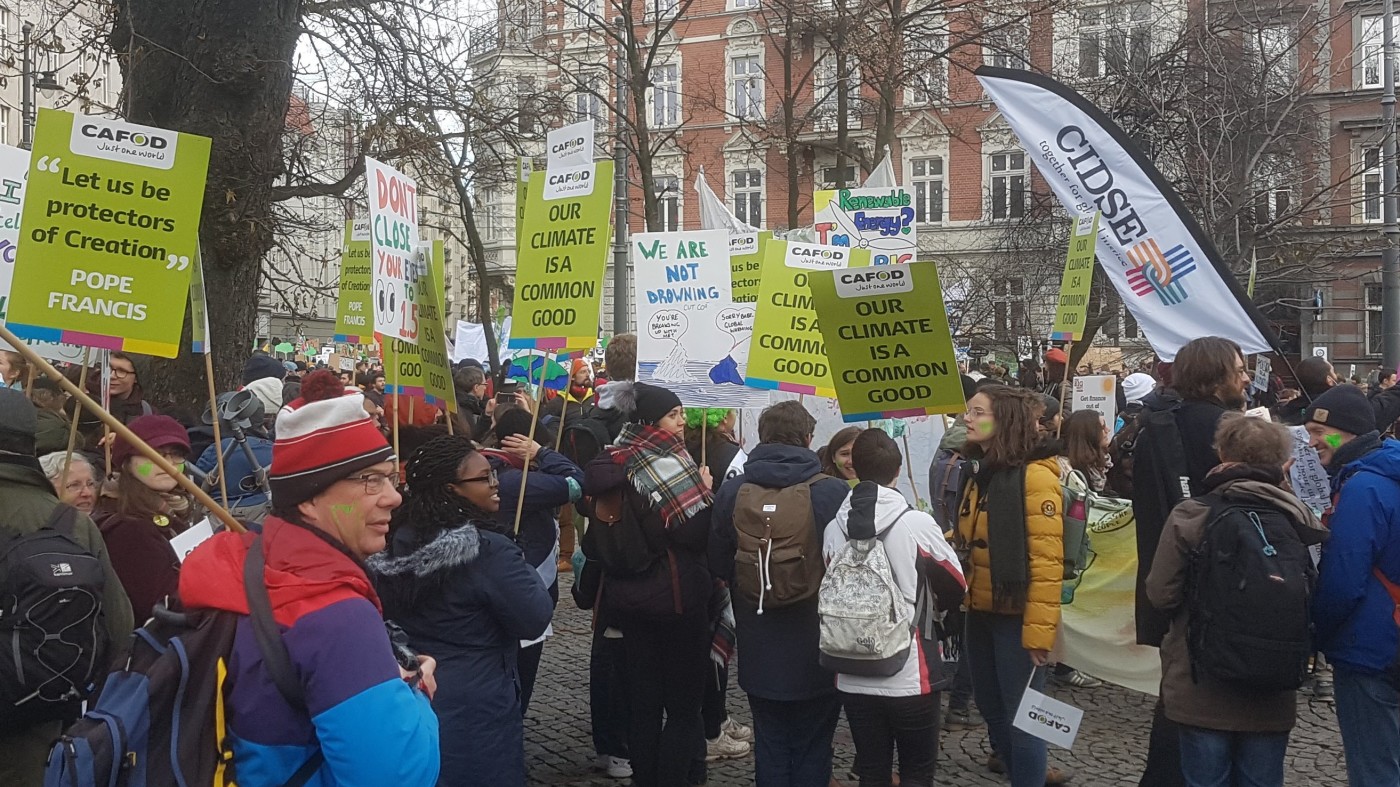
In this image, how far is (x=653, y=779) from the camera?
218 inches

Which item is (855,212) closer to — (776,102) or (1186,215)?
(1186,215)

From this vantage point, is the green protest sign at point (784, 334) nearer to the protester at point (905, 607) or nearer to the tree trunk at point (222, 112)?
the protester at point (905, 607)

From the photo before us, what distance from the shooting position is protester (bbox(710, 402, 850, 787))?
482 centimetres

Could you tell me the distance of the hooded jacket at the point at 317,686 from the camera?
2.30 meters

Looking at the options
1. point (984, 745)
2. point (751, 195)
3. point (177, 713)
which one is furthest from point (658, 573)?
point (751, 195)

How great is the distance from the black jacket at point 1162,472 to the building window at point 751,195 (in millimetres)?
34166

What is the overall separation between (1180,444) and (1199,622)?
101 centimetres

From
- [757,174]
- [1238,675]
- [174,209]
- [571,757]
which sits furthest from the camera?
[757,174]

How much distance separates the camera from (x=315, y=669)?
2.29m

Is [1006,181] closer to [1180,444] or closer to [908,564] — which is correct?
[1180,444]

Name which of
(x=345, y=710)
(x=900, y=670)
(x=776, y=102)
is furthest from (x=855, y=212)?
(x=776, y=102)

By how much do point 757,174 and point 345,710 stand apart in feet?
126

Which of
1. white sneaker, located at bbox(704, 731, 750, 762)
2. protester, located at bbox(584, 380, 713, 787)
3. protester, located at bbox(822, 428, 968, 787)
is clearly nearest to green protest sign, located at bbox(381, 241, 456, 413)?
protester, located at bbox(584, 380, 713, 787)

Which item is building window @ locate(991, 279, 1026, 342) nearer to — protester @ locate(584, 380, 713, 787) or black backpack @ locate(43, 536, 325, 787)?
protester @ locate(584, 380, 713, 787)
